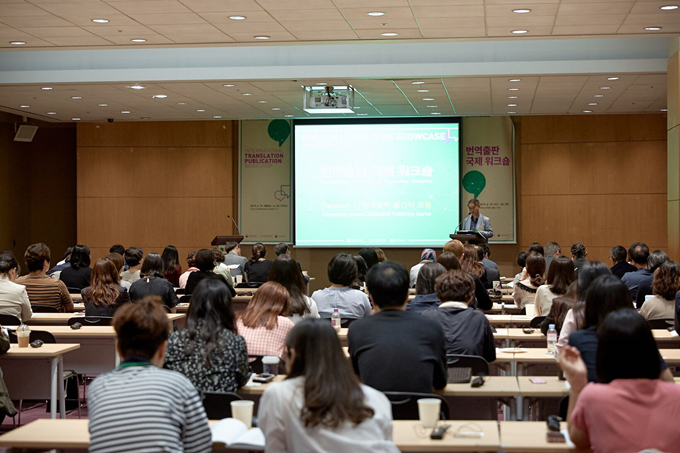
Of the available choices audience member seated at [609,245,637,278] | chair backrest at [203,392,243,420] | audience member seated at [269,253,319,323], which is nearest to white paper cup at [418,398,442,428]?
chair backrest at [203,392,243,420]

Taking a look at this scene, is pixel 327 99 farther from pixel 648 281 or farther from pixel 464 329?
pixel 464 329

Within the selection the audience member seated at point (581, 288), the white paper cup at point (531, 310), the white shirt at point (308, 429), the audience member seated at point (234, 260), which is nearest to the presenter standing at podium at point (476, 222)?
the audience member seated at point (234, 260)

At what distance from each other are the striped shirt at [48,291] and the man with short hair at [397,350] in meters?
4.48

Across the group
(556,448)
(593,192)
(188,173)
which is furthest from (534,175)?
(556,448)

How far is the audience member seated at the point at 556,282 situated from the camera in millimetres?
6012

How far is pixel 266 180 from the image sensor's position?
15.1m

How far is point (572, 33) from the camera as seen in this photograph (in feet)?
27.5

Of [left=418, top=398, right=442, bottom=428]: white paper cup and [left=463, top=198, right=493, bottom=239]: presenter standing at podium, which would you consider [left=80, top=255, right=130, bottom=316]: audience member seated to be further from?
[left=463, top=198, right=493, bottom=239]: presenter standing at podium

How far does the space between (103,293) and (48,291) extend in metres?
0.83

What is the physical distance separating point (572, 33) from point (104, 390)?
7207 millimetres

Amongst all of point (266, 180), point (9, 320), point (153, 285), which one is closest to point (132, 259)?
point (153, 285)

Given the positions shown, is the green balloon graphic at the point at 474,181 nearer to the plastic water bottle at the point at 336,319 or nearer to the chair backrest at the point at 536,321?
the chair backrest at the point at 536,321

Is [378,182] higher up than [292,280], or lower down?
higher up

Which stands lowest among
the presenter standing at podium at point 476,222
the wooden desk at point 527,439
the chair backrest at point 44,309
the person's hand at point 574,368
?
the wooden desk at point 527,439
